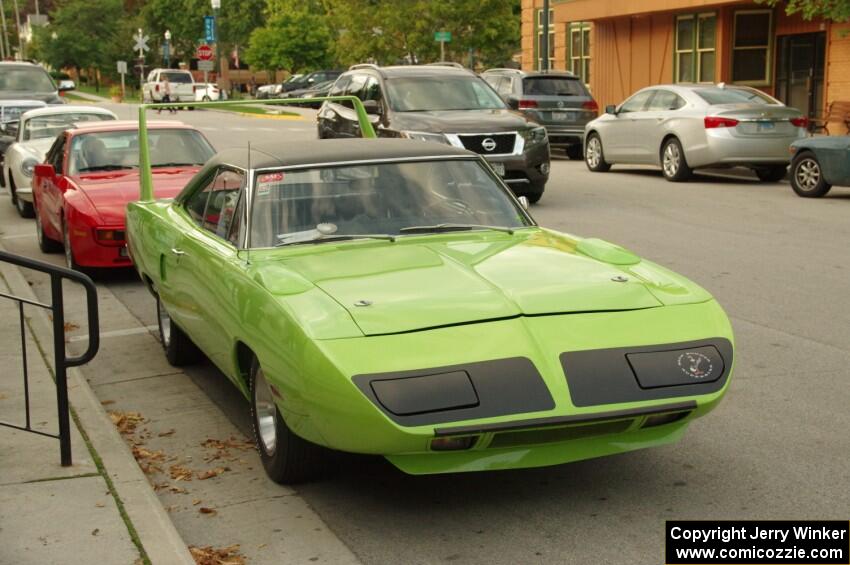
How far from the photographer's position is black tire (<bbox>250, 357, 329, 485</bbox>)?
5.26 m

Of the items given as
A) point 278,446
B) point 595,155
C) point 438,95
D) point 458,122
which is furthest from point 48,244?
point 595,155

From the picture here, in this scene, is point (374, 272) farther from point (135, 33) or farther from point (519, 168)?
point (135, 33)

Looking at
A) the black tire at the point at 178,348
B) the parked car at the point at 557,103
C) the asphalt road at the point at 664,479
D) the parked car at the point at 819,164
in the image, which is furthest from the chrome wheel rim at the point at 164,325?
the parked car at the point at 557,103

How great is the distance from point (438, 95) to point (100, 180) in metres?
6.31

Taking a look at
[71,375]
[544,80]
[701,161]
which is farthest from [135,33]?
[71,375]

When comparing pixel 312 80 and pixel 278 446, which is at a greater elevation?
pixel 278 446

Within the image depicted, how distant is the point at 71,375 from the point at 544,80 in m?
20.3

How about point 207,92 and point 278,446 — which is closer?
point 278,446

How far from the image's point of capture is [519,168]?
16.1 m

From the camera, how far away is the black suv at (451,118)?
15.9m

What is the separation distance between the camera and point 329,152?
6570 mm

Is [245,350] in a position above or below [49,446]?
above

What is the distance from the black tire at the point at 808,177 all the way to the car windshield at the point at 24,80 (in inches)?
668

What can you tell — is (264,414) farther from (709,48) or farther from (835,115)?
(709,48)
